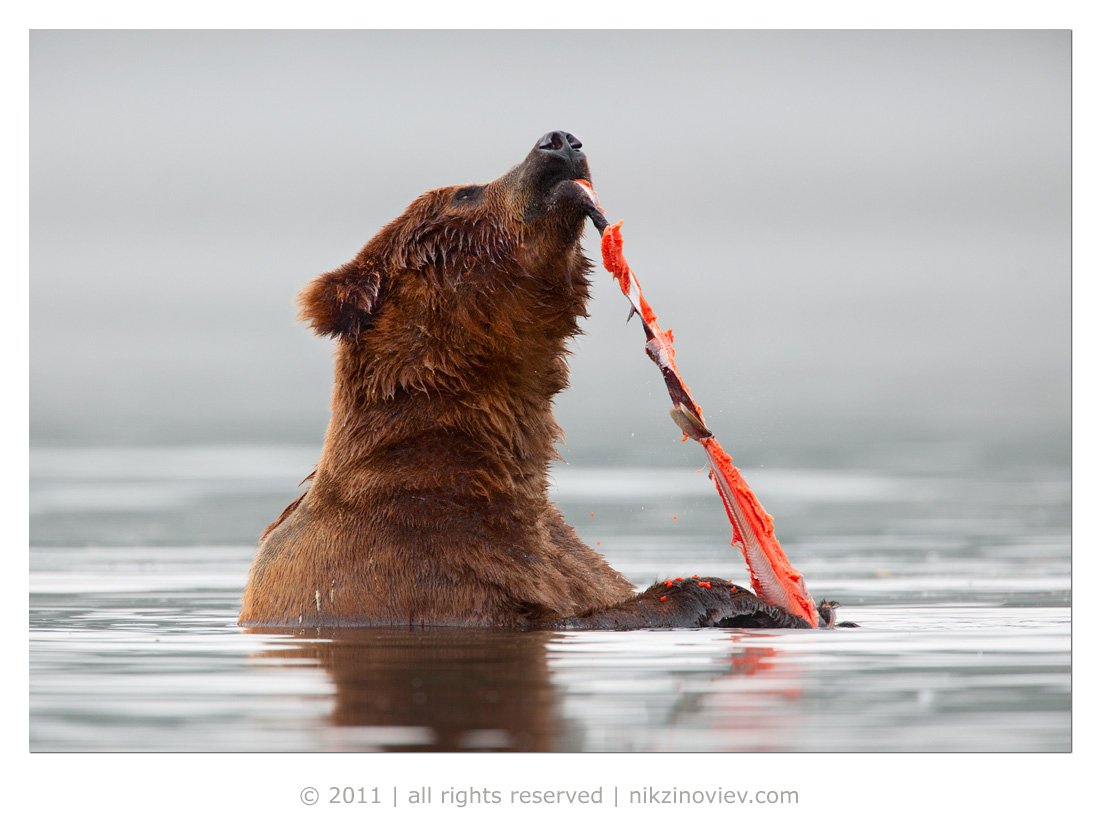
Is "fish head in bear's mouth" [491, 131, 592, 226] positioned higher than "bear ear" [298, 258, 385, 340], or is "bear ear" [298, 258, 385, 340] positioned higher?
"fish head in bear's mouth" [491, 131, 592, 226]

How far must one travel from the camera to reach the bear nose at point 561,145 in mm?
8914

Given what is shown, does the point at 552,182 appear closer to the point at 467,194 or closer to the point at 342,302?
the point at 467,194

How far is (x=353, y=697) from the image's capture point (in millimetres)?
6434

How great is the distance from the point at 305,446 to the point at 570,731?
1600 centimetres

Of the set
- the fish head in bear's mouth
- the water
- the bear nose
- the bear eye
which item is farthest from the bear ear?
the water

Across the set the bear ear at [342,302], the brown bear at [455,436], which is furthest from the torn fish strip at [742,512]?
the bear ear at [342,302]

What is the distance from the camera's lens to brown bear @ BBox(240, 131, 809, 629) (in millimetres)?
8633

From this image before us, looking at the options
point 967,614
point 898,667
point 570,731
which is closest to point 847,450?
point 967,614

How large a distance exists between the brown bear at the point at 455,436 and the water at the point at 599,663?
259mm

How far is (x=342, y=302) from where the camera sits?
8.98m

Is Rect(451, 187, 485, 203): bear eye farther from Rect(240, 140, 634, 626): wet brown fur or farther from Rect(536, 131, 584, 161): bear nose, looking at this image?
Rect(536, 131, 584, 161): bear nose

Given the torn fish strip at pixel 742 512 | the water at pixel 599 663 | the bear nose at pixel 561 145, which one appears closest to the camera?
the water at pixel 599 663

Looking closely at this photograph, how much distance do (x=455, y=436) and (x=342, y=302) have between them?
86cm

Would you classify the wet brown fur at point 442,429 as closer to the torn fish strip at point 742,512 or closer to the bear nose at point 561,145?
the bear nose at point 561,145
